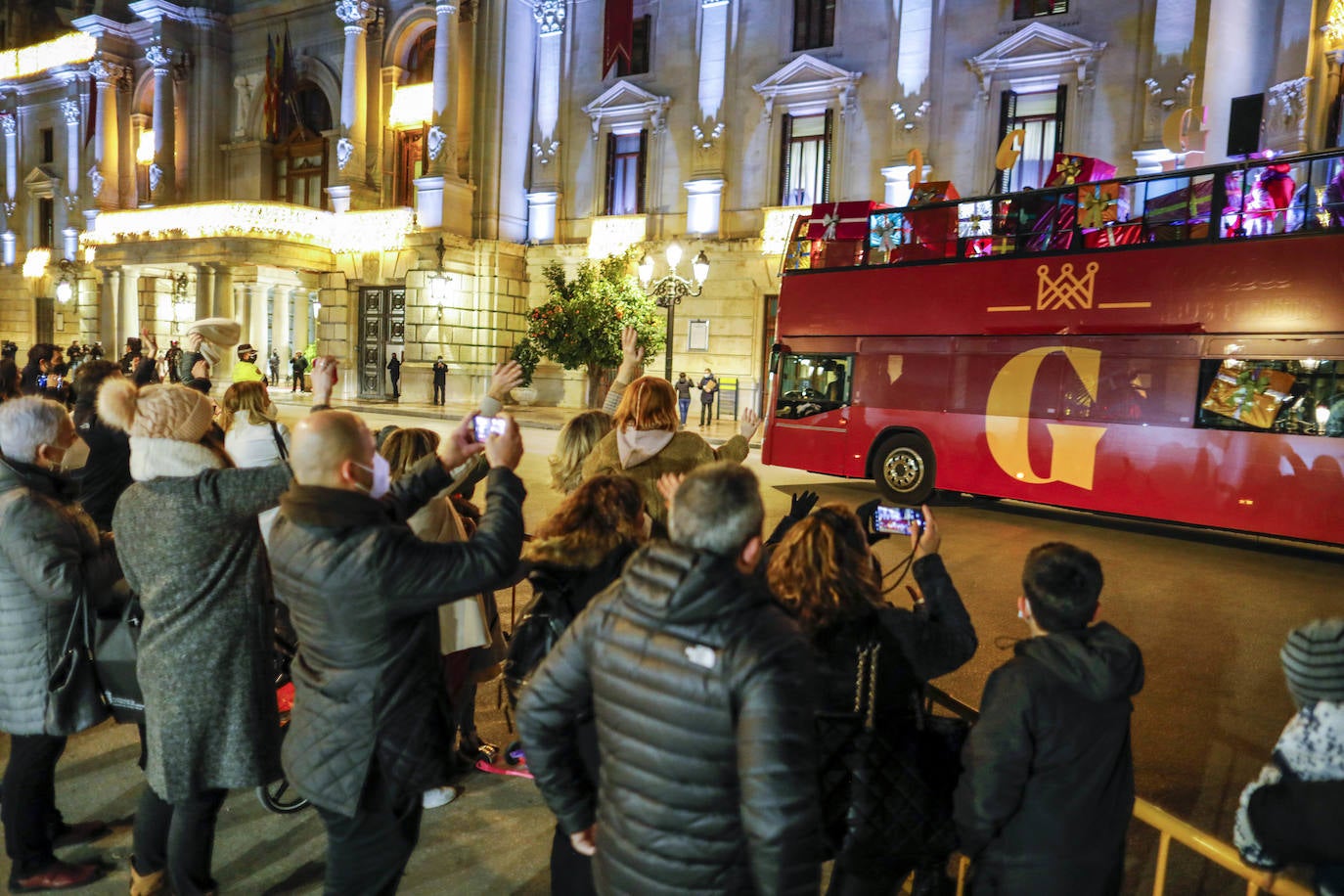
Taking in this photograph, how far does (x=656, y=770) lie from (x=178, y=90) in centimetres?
3988

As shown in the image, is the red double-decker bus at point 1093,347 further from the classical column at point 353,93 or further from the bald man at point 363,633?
the classical column at point 353,93

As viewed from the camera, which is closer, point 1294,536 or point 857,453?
point 1294,536

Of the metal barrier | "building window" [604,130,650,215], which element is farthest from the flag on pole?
the metal barrier

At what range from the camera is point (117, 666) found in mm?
3566

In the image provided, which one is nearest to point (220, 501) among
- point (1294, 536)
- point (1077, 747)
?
point (1077, 747)

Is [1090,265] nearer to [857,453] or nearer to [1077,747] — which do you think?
[857,453]

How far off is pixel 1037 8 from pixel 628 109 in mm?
11542

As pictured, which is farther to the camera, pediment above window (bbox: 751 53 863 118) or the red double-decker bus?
pediment above window (bbox: 751 53 863 118)

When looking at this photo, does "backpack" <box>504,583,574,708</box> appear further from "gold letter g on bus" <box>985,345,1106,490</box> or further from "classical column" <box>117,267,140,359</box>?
"classical column" <box>117,267,140,359</box>

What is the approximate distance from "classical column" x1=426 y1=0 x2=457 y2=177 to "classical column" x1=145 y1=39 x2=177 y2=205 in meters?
13.2

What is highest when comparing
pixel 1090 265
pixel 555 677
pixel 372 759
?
pixel 1090 265

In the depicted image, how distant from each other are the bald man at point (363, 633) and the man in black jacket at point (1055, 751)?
1439 mm

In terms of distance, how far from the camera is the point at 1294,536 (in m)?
9.73

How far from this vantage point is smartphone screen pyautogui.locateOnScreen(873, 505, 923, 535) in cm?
327
